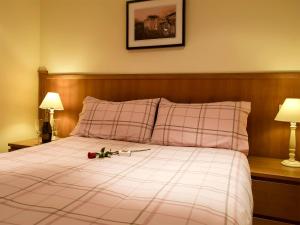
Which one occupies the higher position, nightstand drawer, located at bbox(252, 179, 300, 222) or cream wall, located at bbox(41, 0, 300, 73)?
cream wall, located at bbox(41, 0, 300, 73)

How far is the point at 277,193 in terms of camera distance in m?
1.71

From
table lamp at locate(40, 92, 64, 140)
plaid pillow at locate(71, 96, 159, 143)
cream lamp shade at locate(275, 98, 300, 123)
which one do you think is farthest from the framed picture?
cream lamp shade at locate(275, 98, 300, 123)

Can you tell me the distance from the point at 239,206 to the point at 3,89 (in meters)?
2.52

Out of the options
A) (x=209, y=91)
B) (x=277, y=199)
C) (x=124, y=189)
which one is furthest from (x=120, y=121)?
(x=277, y=199)

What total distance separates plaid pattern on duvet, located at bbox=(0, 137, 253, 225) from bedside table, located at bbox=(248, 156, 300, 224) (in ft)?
0.91

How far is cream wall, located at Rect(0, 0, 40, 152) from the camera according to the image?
262 centimetres

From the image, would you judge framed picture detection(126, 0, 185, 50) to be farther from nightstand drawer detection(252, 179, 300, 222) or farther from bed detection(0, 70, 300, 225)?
nightstand drawer detection(252, 179, 300, 222)

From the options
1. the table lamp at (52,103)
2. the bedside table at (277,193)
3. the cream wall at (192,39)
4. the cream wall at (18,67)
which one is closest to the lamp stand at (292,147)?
the bedside table at (277,193)

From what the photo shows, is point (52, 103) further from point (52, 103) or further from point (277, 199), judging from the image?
point (277, 199)

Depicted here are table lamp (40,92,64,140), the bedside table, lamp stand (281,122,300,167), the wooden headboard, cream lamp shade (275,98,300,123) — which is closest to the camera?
the bedside table

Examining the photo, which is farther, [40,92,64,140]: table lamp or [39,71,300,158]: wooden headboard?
[40,92,64,140]: table lamp

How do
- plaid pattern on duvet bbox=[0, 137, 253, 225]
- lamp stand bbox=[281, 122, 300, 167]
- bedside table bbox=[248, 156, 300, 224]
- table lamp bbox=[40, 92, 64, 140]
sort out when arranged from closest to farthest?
plaid pattern on duvet bbox=[0, 137, 253, 225]
bedside table bbox=[248, 156, 300, 224]
lamp stand bbox=[281, 122, 300, 167]
table lamp bbox=[40, 92, 64, 140]

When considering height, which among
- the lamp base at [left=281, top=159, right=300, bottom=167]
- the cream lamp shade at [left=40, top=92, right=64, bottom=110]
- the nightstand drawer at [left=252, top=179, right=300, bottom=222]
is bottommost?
the nightstand drawer at [left=252, top=179, right=300, bottom=222]

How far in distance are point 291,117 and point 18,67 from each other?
2616 mm
